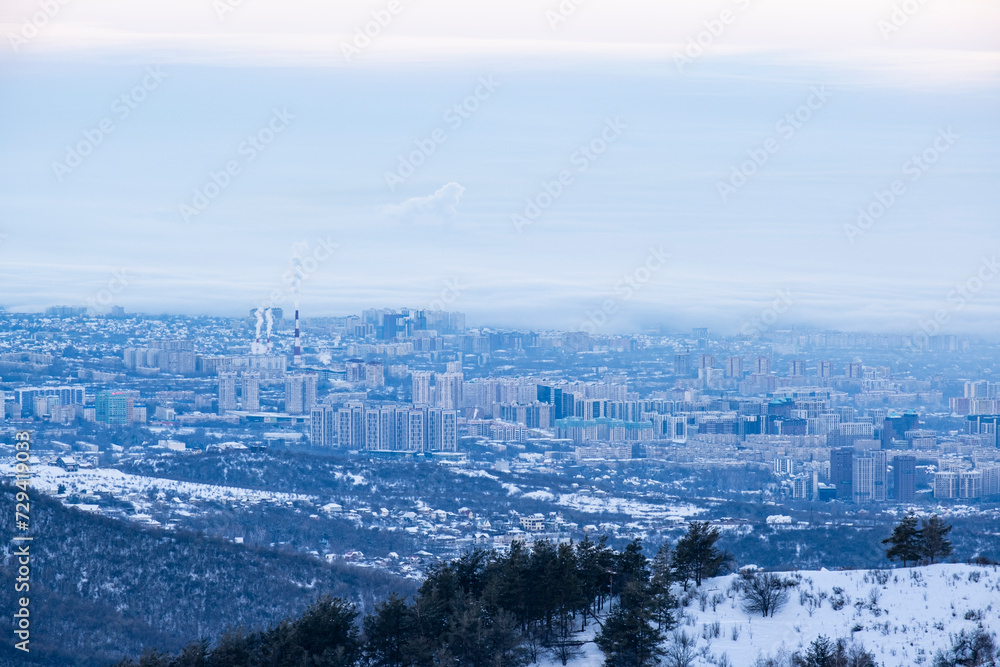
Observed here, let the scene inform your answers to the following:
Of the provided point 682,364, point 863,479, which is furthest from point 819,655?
point 682,364

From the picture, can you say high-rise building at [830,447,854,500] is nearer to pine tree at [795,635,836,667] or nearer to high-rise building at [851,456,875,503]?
high-rise building at [851,456,875,503]

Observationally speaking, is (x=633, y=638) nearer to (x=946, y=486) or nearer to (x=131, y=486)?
(x=131, y=486)

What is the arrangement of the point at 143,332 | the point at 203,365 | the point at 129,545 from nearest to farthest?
the point at 129,545
the point at 203,365
the point at 143,332

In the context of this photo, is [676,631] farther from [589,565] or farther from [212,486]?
[212,486]

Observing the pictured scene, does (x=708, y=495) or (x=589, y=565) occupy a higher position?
Result: (x=589, y=565)

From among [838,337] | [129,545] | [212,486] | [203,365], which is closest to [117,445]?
[212,486]

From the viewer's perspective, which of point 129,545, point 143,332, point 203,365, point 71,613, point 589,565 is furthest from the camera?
point 143,332

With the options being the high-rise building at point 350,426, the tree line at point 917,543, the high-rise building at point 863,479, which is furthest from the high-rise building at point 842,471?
the tree line at point 917,543

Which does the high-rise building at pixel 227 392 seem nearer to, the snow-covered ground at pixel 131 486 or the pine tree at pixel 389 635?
the snow-covered ground at pixel 131 486
